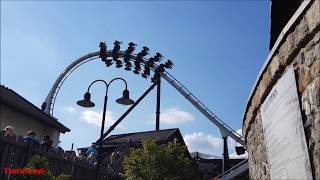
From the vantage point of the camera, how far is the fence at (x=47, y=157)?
24.0 feet

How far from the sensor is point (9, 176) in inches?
287

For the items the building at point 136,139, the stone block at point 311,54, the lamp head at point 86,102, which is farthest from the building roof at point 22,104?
the stone block at point 311,54

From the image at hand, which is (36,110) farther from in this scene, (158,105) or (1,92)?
(158,105)

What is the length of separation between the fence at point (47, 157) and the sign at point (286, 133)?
526 cm

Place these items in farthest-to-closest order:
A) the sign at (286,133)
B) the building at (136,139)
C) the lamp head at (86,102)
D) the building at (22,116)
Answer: the building at (136,139), the building at (22,116), the lamp head at (86,102), the sign at (286,133)

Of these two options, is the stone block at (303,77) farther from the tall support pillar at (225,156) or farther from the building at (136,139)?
the tall support pillar at (225,156)

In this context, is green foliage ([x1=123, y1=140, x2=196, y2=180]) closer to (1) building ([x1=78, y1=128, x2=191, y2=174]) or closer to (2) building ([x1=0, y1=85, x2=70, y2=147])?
(2) building ([x1=0, y1=85, x2=70, y2=147])

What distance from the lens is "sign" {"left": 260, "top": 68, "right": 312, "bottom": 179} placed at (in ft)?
10.5

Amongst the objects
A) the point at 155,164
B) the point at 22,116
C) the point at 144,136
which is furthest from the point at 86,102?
the point at 144,136

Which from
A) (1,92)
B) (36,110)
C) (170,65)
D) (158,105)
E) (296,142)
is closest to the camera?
(296,142)

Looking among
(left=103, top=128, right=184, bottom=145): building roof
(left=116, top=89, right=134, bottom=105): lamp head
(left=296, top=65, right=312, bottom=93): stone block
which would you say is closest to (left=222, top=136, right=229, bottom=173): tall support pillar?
(left=103, top=128, right=184, bottom=145): building roof

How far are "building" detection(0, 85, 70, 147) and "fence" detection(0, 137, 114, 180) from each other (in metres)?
5.10

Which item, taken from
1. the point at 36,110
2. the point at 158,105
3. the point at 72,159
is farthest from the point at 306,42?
the point at 158,105

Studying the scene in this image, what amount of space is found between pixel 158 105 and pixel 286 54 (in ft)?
91.2
